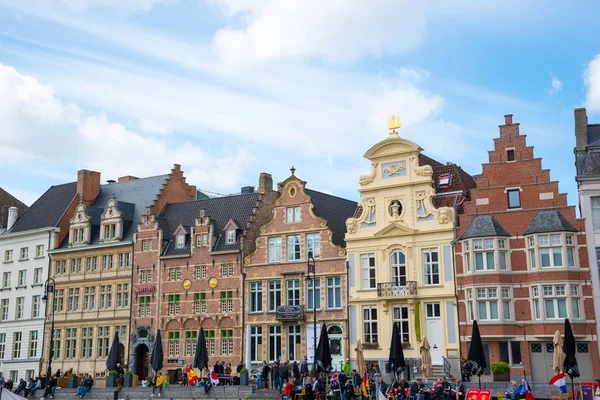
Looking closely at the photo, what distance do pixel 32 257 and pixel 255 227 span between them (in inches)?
762

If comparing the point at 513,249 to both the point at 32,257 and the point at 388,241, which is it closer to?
the point at 388,241

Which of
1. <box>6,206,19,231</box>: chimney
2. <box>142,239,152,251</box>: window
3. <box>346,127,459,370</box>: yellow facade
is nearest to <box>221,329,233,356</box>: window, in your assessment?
<box>346,127,459,370</box>: yellow facade

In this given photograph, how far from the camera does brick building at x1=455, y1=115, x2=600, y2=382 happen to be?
36.8 m

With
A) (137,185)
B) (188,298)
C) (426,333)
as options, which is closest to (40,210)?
(137,185)

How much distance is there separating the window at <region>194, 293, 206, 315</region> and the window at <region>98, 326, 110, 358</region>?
7.35 m

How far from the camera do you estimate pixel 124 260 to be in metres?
51.9

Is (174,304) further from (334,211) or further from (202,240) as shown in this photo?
(334,211)

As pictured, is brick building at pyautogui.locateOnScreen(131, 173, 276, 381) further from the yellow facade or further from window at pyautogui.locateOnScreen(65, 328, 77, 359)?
the yellow facade

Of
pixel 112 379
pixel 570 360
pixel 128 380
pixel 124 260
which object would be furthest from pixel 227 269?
pixel 570 360

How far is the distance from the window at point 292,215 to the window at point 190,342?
30.2 feet

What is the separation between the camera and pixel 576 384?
1372 inches

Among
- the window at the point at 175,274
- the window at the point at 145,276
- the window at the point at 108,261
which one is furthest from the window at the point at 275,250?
the window at the point at 108,261

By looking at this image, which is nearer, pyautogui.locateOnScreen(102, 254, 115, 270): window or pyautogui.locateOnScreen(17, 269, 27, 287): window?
pyautogui.locateOnScreen(102, 254, 115, 270): window

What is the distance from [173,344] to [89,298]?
8364 millimetres
